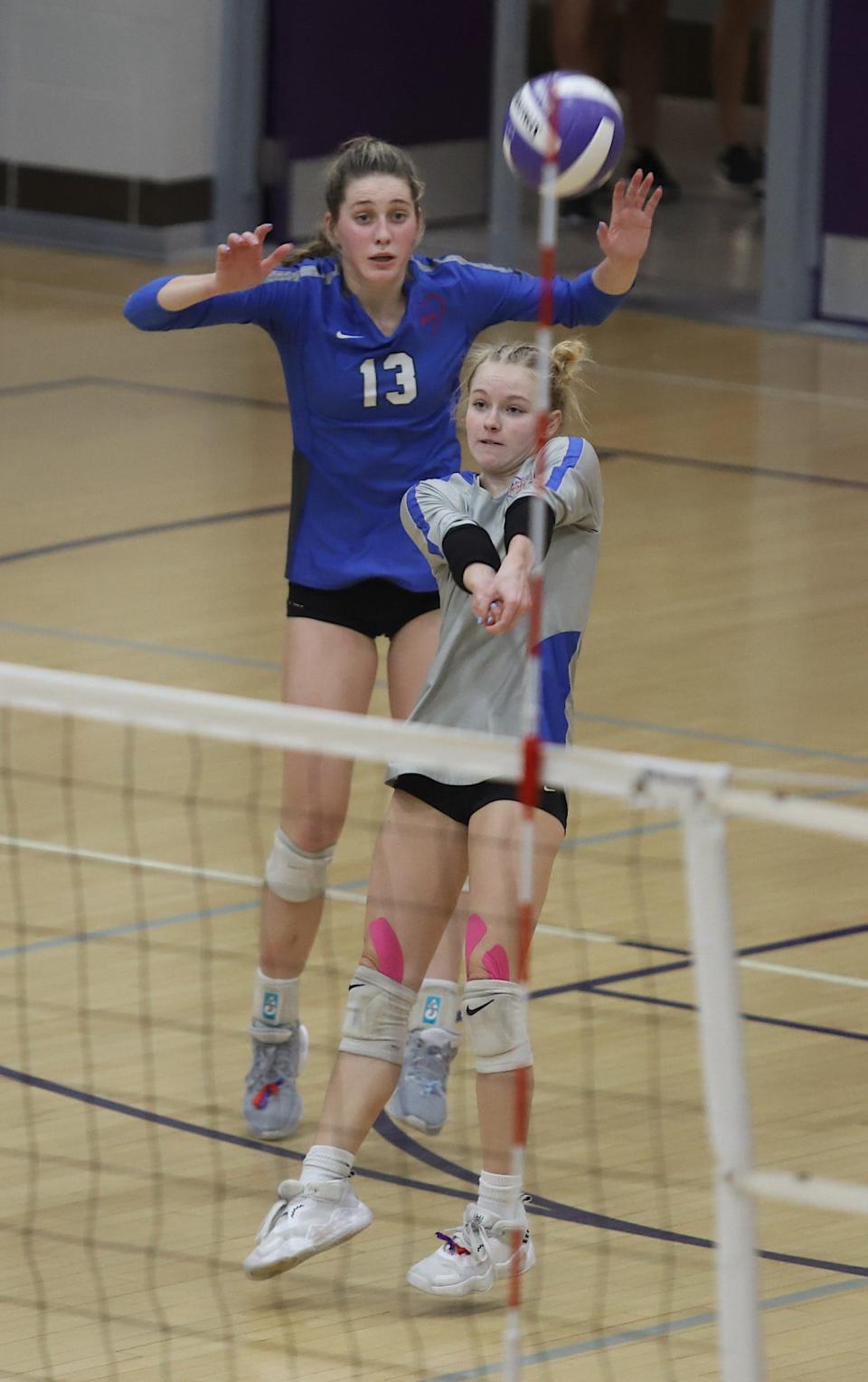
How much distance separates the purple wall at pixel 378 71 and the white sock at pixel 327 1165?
11.2 meters

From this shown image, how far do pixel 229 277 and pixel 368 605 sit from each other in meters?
0.66

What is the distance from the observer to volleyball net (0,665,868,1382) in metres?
3.23

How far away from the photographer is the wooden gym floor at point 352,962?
164 inches

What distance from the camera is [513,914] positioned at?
14.0 ft

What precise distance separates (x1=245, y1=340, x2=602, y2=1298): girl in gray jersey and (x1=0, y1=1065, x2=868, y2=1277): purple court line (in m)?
0.27

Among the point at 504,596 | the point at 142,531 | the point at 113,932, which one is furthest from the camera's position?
the point at 142,531

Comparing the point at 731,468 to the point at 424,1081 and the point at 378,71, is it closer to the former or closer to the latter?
the point at 378,71

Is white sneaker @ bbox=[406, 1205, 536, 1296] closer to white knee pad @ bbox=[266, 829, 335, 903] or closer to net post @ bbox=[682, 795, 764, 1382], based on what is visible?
white knee pad @ bbox=[266, 829, 335, 903]

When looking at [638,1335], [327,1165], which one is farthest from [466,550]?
[638,1335]

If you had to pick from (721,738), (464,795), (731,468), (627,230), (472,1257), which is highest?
(731,468)

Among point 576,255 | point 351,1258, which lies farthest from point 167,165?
point 351,1258

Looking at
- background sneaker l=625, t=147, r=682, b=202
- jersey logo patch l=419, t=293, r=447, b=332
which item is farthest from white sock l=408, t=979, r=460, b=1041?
background sneaker l=625, t=147, r=682, b=202

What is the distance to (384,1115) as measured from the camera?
5016mm

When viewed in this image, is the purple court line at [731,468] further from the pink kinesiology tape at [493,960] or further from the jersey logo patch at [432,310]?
the pink kinesiology tape at [493,960]
